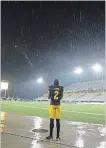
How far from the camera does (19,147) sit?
8.12 meters

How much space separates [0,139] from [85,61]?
216 ft

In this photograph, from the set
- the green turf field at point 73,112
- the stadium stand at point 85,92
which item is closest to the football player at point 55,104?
the green turf field at point 73,112

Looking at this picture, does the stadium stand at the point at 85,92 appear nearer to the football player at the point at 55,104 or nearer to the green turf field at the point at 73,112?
the green turf field at the point at 73,112

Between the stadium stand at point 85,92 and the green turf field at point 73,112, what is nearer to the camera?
the green turf field at point 73,112

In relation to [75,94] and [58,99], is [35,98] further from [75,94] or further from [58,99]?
[58,99]

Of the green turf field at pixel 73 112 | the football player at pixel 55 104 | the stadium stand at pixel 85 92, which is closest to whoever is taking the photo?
Result: the football player at pixel 55 104

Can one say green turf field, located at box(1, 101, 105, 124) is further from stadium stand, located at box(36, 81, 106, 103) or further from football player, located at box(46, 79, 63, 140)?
stadium stand, located at box(36, 81, 106, 103)

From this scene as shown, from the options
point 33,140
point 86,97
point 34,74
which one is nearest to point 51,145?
point 33,140

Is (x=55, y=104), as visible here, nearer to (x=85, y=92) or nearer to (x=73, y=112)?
(x=73, y=112)

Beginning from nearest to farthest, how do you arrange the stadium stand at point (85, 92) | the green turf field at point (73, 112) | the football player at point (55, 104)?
1. the football player at point (55, 104)
2. the green turf field at point (73, 112)
3. the stadium stand at point (85, 92)

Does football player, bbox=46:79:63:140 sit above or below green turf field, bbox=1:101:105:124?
above

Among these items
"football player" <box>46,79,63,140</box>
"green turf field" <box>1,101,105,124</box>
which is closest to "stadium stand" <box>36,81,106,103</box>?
"green turf field" <box>1,101,105,124</box>

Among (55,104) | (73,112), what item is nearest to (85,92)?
(73,112)

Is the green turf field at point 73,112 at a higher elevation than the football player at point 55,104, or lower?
lower
